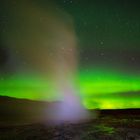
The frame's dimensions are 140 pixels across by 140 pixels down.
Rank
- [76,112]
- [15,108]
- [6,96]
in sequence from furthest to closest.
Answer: [6,96], [15,108], [76,112]

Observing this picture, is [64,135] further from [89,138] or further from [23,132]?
[23,132]

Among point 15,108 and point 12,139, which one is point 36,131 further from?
point 15,108

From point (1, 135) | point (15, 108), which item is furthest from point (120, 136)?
point (15, 108)

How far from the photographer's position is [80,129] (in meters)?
27.5

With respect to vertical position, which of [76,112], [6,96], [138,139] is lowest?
[138,139]

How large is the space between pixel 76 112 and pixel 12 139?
29.1 metres

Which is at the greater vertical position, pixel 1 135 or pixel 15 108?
pixel 15 108

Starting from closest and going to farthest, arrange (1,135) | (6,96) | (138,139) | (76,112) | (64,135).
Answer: (138,139)
(64,135)
(1,135)
(76,112)
(6,96)

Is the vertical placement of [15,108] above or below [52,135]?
above

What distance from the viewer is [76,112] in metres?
53.2

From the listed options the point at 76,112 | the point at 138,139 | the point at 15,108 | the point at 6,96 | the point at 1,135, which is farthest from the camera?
the point at 6,96

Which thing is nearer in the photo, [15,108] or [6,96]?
[15,108]

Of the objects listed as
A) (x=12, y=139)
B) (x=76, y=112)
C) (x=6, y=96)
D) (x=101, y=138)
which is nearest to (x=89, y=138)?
(x=101, y=138)

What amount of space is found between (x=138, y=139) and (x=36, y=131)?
337 inches
